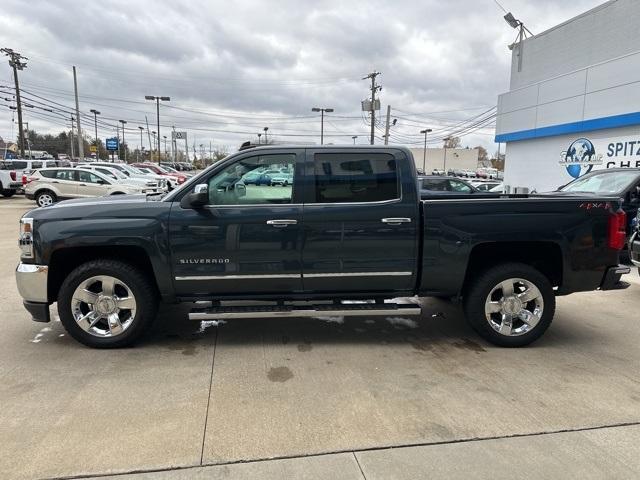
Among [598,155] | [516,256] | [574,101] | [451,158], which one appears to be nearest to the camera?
[516,256]

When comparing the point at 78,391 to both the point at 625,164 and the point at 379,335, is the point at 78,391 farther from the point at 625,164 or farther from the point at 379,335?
the point at 625,164

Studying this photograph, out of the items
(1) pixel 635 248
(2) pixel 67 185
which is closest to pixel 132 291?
(1) pixel 635 248

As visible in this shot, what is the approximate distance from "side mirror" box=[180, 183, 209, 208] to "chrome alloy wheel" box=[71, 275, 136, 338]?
3.11 ft

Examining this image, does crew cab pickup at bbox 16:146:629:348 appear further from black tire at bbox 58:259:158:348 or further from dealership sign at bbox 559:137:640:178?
dealership sign at bbox 559:137:640:178

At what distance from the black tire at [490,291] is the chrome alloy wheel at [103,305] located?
3.23 m

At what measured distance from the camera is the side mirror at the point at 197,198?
4.34 metres

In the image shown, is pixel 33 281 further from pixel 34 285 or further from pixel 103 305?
pixel 103 305

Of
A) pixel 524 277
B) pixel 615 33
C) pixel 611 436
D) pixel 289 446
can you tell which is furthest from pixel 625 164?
pixel 289 446

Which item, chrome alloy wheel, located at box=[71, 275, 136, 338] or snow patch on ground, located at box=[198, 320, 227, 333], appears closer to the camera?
chrome alloy wheel, located at box=[71, 275, 136, 338]

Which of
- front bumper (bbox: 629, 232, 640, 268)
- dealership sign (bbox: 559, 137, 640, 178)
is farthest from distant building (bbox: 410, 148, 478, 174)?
front bumper (bbox: 629, 232, 640, 268)

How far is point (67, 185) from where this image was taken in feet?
60.2

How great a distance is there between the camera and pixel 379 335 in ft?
16.7

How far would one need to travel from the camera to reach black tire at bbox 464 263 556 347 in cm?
465

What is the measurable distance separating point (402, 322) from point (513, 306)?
4.24 feet
